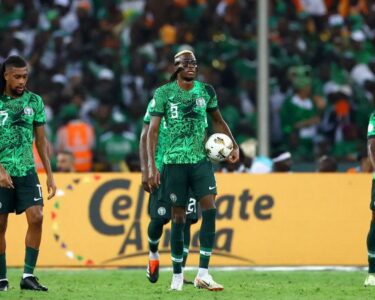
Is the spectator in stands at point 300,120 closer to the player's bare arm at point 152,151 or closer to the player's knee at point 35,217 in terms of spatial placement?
the player's bare arm at point 152,151

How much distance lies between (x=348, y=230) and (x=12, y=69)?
647 cm

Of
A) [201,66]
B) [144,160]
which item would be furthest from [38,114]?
[201,66]

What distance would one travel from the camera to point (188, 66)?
479 inches

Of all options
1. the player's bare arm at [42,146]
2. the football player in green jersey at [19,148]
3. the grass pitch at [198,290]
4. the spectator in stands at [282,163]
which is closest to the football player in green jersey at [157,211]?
the grass pitch at [198,290]

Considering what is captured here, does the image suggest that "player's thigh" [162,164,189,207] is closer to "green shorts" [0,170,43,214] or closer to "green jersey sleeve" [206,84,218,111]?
"green jersey sleeve" [206,84,218,111]

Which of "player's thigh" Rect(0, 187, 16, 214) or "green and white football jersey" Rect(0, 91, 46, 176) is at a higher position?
"green and white football jersey" Rect(0, 91, 46, 176)

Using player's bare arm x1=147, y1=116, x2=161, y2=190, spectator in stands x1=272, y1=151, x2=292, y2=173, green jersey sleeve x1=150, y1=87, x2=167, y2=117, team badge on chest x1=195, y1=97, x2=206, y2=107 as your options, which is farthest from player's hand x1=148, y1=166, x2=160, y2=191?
spectator in stands x1=272, y1=151, x2=292, y2=173

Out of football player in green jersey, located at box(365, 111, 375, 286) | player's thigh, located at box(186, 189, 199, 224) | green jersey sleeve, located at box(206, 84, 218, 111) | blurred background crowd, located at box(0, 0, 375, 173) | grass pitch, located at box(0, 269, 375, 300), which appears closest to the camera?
grass pitch, located at box(0, 269, 375, 300)

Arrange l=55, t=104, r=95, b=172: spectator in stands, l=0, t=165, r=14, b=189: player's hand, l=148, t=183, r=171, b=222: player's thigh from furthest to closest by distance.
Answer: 1. l=55, t=104, r=95, b=172: spectator in stands
2. l=148, t=183, r=171, b=222: player's thigh
3. l=0, t=165, r=14, b=189: player's hand

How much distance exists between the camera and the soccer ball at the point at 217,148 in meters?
12.2

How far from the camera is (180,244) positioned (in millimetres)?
12320

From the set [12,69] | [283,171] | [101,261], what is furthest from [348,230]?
[12,69]

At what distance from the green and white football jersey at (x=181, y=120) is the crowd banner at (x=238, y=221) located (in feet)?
15.0

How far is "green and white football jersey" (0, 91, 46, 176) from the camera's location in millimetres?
11984
